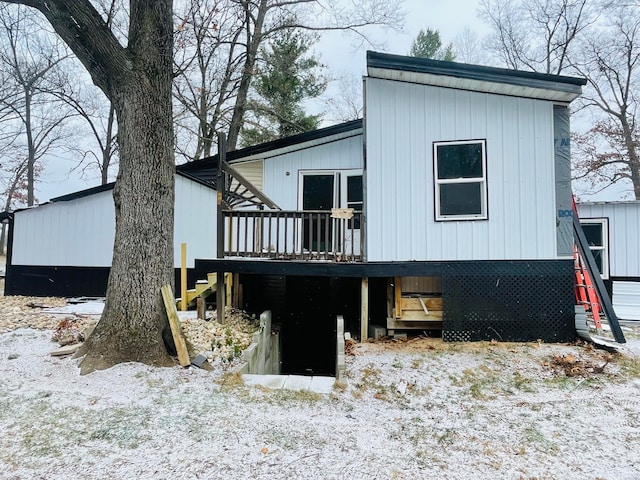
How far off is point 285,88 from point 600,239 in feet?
43.2

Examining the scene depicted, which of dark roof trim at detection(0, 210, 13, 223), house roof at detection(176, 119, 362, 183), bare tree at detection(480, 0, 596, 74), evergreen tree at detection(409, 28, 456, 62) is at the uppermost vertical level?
evergreen tree at detection(409, 28, 456, 62)

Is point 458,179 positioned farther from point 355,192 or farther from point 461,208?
point 355,192

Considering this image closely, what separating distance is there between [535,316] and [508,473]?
136 inches

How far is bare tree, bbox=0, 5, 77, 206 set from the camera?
1525 centimetres

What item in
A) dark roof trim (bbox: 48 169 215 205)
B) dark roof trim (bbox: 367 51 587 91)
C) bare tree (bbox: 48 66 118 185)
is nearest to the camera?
dark roof trim (bbox: 367 51 587 91)

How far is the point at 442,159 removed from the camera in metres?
5.48

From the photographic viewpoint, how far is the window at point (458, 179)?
17.8 feet

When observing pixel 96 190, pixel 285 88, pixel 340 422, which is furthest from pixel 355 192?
pixel 285 88

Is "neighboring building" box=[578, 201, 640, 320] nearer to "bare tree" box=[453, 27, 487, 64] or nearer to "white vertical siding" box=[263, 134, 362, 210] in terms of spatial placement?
"white vertical siding" box=[263, 134, 362, 210]

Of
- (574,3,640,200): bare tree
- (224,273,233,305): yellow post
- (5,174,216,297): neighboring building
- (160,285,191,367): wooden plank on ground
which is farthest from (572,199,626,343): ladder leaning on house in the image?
(574,3,640,200): bare tree

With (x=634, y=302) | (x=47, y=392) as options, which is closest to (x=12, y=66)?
(x=47, y=392)

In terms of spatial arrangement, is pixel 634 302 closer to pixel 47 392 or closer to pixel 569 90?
pixel 569 90

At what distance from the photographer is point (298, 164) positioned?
7.72 meters

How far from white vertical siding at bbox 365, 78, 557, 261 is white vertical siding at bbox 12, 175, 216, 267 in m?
5.62
